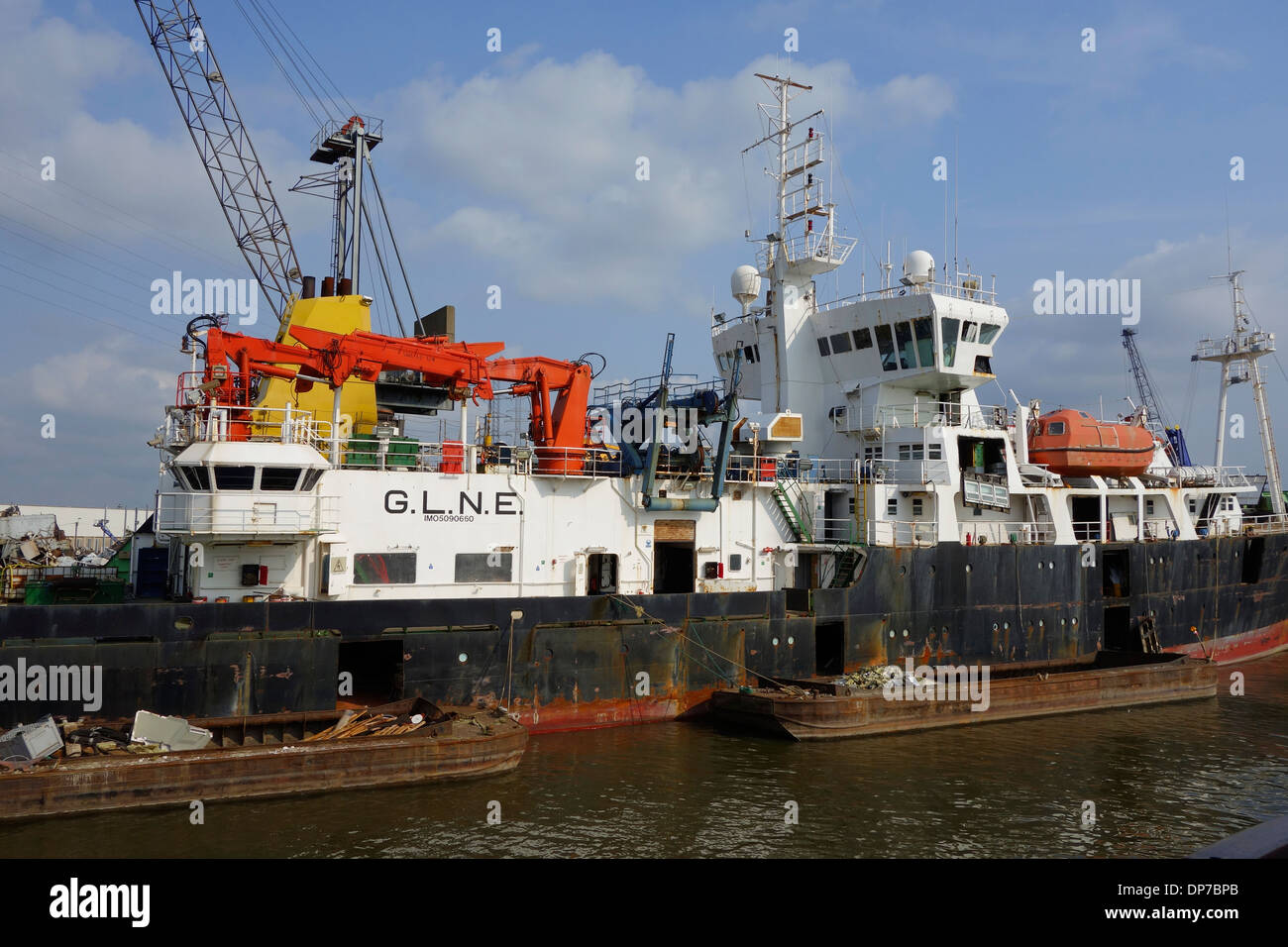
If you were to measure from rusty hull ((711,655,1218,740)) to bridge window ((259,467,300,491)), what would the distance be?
10.8 meters

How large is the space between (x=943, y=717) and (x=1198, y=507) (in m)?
19.3

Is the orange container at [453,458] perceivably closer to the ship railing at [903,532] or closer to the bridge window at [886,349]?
the ship railing at [903,532]

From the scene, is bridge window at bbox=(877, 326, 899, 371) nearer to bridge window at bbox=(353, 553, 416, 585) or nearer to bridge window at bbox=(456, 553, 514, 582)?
bridge window at bbox=(456, 553, 514, 582)

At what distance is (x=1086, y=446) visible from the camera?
28.8 meters

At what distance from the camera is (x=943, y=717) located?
821 inches

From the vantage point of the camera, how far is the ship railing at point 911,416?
87.9 feet

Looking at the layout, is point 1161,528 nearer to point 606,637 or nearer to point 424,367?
point 606,637

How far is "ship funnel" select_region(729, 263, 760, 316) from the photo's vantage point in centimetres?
3088

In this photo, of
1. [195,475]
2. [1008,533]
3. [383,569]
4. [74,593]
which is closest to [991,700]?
[1008,533]

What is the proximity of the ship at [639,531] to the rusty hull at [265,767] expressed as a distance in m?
1.41

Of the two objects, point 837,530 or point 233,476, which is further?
point 837,530

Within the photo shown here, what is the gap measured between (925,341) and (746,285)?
7.35m

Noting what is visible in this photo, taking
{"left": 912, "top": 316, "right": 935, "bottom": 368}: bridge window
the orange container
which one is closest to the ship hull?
the orange container

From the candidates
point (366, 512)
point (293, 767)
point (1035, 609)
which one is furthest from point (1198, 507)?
point (293, 767)
